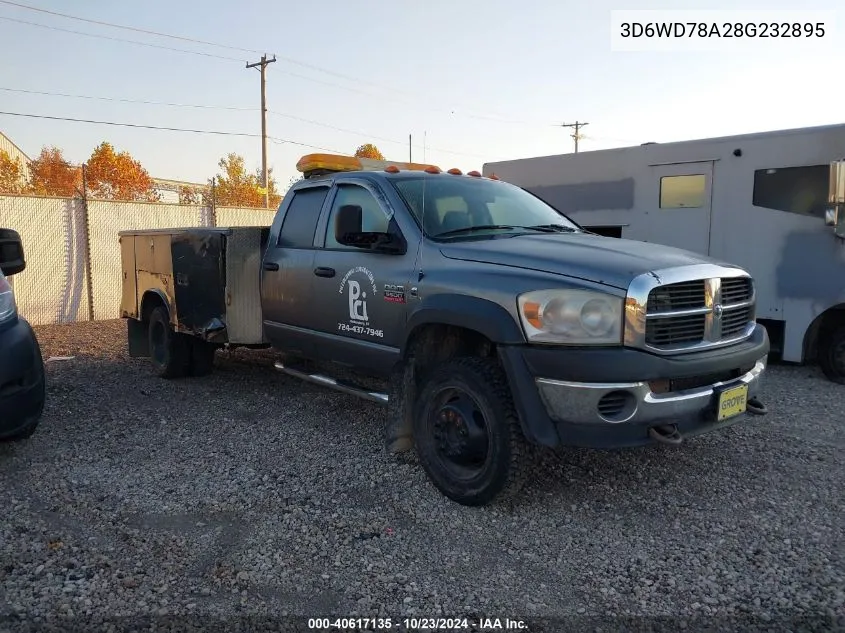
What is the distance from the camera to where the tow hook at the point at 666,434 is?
3.41 metres

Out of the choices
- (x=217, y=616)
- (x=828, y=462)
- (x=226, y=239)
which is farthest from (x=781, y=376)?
(x=217, y=616)

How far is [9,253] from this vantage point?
4.82 meters

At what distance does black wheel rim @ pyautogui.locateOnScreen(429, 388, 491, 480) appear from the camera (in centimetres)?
376

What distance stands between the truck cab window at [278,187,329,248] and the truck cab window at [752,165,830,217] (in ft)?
16.7

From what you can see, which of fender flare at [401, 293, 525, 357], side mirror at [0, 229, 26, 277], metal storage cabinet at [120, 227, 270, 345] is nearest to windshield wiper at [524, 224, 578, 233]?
fender flare at [401, 293, 525, 357]

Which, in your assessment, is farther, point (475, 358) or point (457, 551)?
point (475, 358)

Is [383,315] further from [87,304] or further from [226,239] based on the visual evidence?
[87,304]

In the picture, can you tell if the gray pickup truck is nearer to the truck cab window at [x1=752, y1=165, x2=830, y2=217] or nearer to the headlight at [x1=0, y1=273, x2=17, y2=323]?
the headlight at [x1=0, y1=273, x2=17, y2=323]

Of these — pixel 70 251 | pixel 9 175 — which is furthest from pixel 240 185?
pixel 70 251

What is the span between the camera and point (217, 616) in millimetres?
2756

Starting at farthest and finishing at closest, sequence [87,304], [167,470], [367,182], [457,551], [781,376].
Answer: [87,304] < [781,376] < [367,182] < [167,470] < [457,551]

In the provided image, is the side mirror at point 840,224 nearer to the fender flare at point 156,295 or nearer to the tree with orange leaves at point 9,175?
the fender flare at point 156,295

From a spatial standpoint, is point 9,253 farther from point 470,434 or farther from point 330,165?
point 470,434

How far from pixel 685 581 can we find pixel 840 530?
113cm
